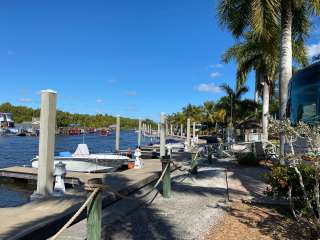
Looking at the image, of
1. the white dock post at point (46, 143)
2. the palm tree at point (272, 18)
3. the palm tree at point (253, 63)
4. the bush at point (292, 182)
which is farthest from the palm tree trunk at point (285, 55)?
the palm tree at point (253, 63)

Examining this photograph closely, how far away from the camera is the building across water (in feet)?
40.3

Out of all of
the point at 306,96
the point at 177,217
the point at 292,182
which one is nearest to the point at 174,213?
the point at 177,217

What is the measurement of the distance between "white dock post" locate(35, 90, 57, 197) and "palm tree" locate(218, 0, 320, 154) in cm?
807

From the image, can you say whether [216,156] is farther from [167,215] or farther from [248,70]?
[167,215]

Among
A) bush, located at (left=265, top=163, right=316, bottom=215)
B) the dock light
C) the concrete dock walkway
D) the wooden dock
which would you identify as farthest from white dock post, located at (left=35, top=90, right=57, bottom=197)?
bush, located at (left=265, top=163, right=316, bottom=215)

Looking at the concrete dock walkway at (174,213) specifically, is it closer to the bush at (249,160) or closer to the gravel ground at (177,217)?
the gravel ground at (177,217)

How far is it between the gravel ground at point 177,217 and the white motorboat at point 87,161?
36.7ft

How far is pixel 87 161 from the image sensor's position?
74.7 feet

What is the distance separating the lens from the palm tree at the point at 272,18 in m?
15.4

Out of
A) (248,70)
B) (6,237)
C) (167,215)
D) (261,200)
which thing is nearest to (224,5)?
(261,200)

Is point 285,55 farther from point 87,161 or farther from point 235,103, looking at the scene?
point 235,103

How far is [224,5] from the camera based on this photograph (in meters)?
17.5

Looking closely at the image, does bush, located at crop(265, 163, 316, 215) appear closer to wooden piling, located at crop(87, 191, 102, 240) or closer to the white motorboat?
wooden piling, located at crop(87, 191, 102, 240)

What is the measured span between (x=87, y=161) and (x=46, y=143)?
Result: 1289 centimetres
